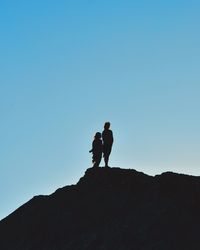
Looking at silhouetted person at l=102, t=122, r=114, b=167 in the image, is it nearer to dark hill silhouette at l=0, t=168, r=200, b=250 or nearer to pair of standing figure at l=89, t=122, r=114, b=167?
pair of standing figure at l=89, t=122, r=114, b=167

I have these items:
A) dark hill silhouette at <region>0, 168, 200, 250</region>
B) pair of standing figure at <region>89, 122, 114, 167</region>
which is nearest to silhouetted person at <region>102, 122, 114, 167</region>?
pair of standing figure at <region>89, 122, 114, 167</region>

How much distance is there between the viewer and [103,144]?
3922 cm

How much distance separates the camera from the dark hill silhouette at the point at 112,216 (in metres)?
33.6

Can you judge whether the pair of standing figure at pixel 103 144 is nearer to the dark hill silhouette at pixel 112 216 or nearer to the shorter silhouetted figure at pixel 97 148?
the shorter silhouetted figure at pixel 97 148

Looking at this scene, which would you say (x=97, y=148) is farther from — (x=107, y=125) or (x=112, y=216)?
(x=112, y=216)

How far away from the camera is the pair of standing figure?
128 feet

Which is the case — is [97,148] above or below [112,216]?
above

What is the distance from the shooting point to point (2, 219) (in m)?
42.6

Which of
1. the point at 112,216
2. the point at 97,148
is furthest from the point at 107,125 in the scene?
the point at 112,216

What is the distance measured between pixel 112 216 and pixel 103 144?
5.40 metres

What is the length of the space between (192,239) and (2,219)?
15.9m

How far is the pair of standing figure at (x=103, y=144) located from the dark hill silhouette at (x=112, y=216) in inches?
41.7

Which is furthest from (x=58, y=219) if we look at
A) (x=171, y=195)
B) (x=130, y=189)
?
(x=171, y=195)

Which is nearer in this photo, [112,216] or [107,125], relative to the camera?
[112,216]
